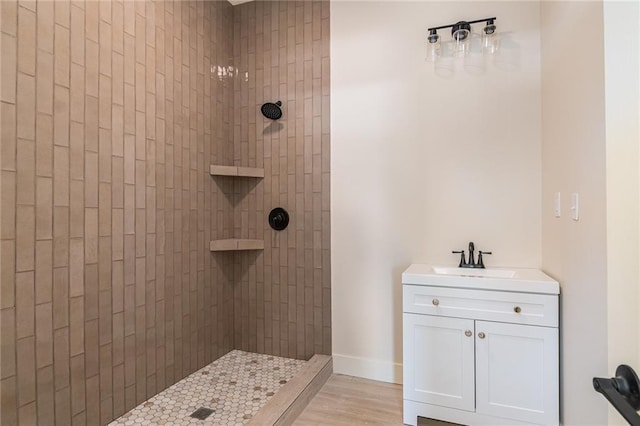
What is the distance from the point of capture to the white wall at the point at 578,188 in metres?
1.20

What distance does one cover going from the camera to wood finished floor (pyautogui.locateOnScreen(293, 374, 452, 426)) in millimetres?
1942

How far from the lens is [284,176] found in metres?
2.70

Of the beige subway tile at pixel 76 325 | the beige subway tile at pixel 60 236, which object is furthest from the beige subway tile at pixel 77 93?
the beige subway tile at pixel 76 325

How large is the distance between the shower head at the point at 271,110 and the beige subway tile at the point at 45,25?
1319mm

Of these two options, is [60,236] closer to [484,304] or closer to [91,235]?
[91,235]

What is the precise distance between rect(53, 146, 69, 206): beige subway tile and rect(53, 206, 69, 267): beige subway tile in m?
0.04

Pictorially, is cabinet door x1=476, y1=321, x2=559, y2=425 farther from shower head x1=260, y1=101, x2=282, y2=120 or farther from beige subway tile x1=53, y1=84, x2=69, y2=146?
beige subway tile x1=53, y1=84, x2=69, y2=146

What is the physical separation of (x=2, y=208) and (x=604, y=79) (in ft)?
7.68

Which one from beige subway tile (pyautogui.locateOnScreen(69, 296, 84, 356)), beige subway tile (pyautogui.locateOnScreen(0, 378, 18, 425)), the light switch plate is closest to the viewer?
beige subway tile (pyautogui.locateOnScreen(0, 378, 18, 425))

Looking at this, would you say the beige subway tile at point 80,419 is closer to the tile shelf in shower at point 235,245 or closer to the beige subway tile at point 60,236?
the beige subway tile at point 60,236

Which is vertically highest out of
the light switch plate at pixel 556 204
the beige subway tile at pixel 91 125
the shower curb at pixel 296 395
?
the beige subway tile at pixel 91 125

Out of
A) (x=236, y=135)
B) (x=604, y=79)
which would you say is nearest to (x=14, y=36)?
(x=236, y=135)

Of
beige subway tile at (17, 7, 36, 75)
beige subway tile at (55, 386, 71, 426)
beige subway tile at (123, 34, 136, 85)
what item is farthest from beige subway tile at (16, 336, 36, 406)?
beige subway tile at (123, 34, 136, 85)

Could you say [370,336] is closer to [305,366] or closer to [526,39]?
[305,366]
